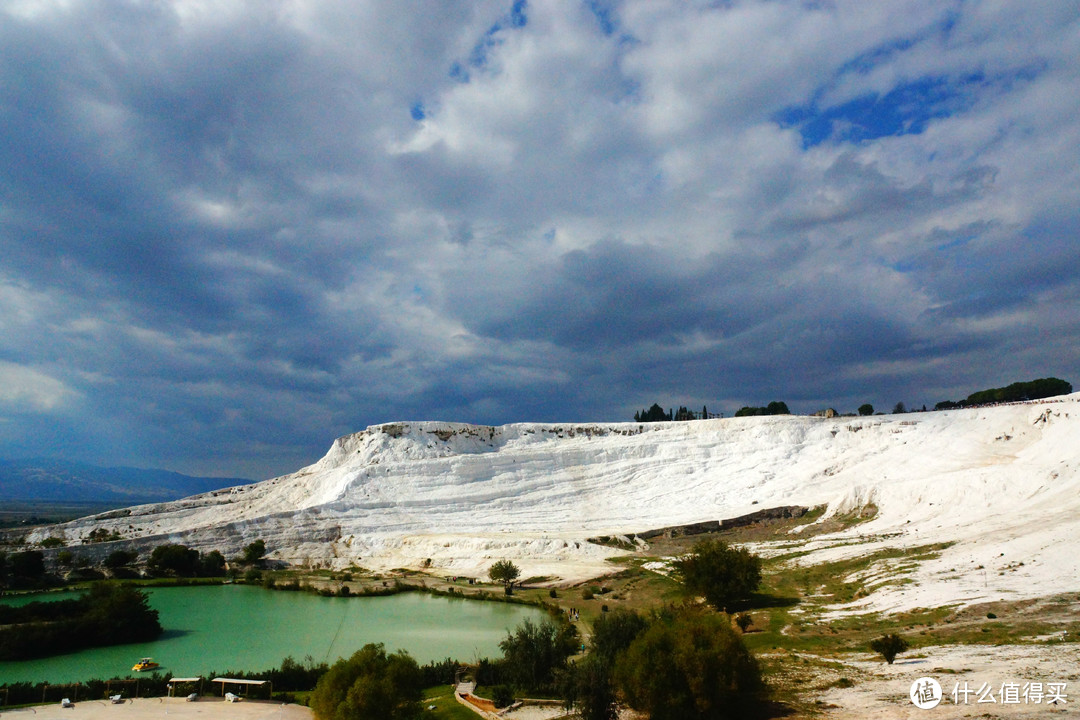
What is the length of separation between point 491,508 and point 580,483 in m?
9.15

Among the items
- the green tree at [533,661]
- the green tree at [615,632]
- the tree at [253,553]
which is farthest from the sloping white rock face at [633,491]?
the green tree at [533,661]

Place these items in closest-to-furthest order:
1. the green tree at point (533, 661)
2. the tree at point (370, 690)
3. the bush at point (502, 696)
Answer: the tree at point (370, 690) < the bush at point (502, 696) < the green tree at point (533, 661)

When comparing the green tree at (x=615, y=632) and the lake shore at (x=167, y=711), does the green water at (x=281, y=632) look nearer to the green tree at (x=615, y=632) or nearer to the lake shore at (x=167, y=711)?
the lake shore at (x=167, y=711)

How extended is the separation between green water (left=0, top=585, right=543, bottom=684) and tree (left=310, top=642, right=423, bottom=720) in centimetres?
844

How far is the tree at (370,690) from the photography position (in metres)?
14.9

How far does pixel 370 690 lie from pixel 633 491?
44.6 metres

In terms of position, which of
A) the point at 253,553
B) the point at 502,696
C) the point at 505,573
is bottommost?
the point at 502,696

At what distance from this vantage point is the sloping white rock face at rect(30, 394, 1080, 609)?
107ft

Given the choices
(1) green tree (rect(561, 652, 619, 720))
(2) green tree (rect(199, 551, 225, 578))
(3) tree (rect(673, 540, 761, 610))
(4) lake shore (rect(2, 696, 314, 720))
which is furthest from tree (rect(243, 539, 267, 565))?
(1) green tree (rect(561, 652, 619, 720))

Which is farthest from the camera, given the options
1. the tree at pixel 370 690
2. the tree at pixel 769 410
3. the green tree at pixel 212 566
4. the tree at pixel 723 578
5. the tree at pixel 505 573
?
the tree at pixel 769 410

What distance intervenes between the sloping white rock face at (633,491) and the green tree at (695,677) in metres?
10.6

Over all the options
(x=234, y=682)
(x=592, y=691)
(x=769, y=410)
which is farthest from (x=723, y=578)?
(x=769, y=410)

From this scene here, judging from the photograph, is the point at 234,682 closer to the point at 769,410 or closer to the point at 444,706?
the point at 444,706

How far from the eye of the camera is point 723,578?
27219 mm
